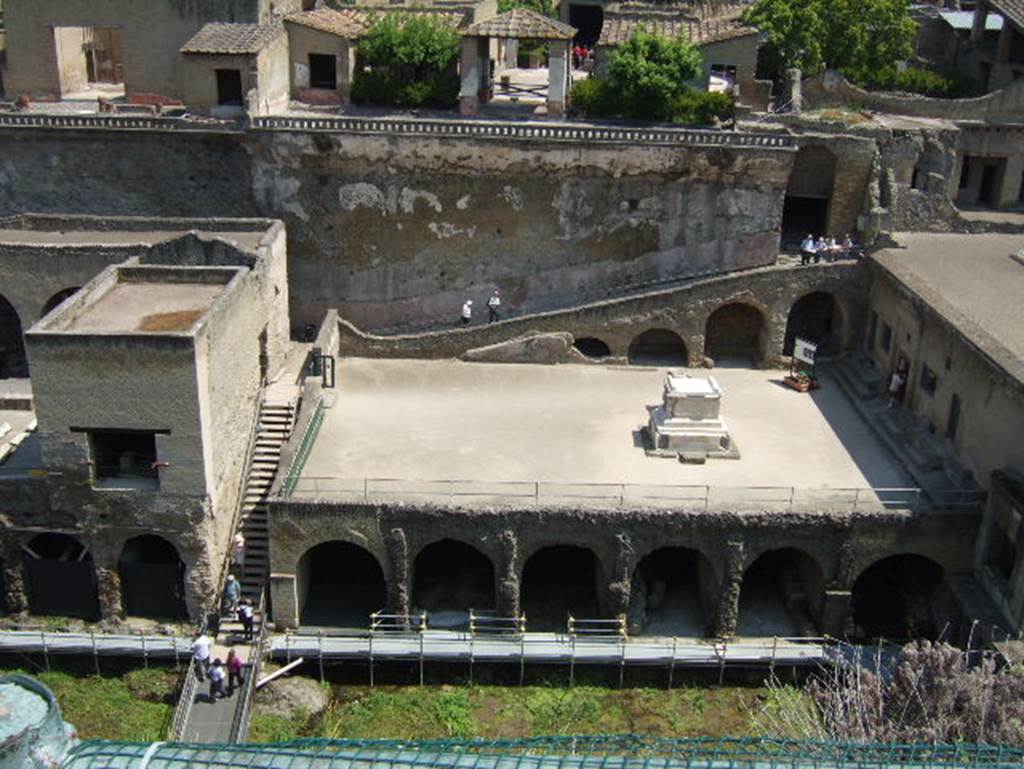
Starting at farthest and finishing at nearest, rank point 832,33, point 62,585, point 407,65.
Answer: point 832,33 → point 407,65 → point 62,585

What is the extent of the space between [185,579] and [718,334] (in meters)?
20.5

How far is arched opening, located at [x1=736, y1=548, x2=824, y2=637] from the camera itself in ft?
97.3

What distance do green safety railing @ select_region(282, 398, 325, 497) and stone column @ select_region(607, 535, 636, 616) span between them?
27.3 feet

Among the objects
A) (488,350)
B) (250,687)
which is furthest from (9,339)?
(250,687)

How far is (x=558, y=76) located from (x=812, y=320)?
13.0m

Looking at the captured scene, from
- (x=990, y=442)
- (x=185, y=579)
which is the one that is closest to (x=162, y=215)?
(x=185, y=579)

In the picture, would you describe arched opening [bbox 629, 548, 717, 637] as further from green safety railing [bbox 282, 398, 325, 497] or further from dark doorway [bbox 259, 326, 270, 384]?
dark doorway [bbox 259, 326, 270, 384]

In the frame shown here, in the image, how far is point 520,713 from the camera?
27141mm

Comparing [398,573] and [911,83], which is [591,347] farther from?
[911,83]

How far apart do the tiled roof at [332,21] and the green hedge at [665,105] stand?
9.01 meters

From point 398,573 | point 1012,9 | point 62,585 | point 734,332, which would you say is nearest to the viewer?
point 398,573

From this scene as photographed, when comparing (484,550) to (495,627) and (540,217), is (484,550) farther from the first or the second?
(540,217)

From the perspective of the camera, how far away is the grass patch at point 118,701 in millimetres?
26047

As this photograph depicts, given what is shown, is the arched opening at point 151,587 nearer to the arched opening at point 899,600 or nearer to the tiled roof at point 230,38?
the arched opening at point 899,600
